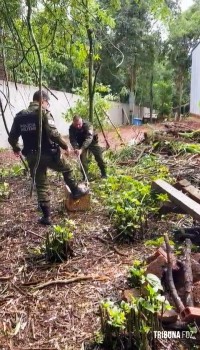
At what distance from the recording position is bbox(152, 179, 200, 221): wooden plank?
3.60m

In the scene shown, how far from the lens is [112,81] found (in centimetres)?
2720

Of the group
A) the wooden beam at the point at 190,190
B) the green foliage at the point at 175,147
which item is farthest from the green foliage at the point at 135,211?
the green foliage at the point at 175,147

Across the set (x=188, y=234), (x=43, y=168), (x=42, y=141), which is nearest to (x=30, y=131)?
(x=42, y=141)

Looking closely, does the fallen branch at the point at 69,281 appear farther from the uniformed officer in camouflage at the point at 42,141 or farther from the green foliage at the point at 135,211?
the uniformed officer in camouflage at the point at 42,141

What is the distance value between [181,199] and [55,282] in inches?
64.1

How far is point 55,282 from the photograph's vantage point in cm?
314

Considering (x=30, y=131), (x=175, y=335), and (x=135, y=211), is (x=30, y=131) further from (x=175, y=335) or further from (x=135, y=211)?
(x=175, y=335)

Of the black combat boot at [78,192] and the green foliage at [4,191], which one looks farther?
the green foliage at [4,191]

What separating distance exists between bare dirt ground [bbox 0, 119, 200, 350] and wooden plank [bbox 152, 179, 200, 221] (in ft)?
1.37

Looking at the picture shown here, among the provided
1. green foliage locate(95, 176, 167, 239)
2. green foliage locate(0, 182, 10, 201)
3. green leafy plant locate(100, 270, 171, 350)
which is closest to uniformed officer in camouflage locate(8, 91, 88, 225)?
green foliage locate(95, 176, 167, 239)

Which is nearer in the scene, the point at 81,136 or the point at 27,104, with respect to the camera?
the point at 81,136

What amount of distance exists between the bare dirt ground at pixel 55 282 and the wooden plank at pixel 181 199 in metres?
0.42

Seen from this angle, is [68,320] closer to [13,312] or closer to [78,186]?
[13,312]

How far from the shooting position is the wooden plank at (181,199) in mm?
3603
